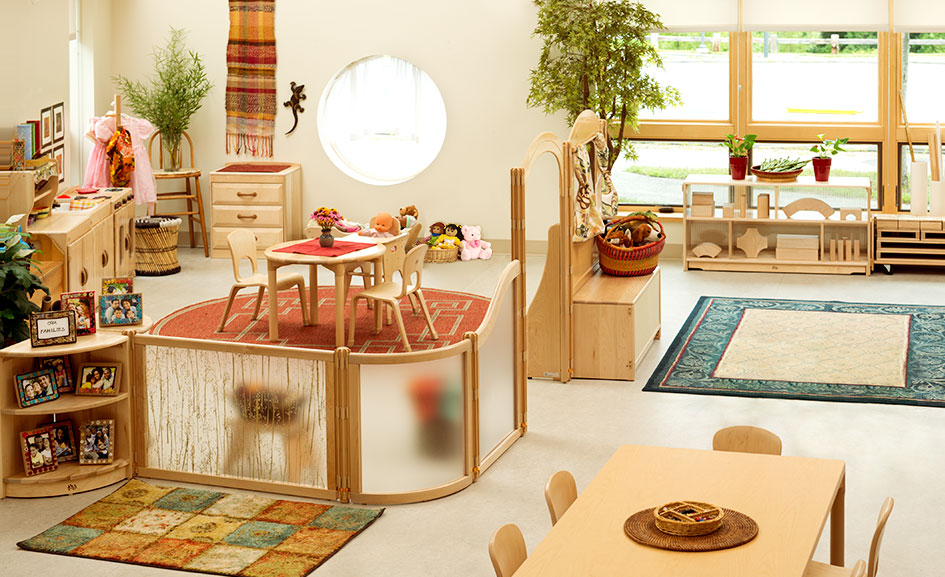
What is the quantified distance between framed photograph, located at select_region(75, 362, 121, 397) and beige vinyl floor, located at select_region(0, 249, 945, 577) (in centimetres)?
48

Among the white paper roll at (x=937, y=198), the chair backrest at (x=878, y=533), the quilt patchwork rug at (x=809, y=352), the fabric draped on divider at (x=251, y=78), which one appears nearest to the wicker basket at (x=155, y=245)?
the fabric draped on divider at (x=251, y=78)

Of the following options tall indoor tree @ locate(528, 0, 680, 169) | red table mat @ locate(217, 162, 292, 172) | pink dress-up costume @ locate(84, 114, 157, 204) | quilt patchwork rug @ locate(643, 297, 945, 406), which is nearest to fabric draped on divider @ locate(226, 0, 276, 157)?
red table mat @ locate(217, 162, 292, 172)

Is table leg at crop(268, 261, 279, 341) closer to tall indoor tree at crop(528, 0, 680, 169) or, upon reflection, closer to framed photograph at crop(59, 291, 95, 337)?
framed photograph at crop(59, 291, 95, 337)

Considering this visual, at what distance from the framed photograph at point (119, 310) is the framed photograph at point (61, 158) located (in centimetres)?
422

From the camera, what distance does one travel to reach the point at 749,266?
10484 millimetres

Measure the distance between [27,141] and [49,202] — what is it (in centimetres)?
74

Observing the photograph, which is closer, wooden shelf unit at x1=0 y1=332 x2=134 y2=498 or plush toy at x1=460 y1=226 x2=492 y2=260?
wooden shelf unit at x1=0 y1=332 x2=134 y2=498

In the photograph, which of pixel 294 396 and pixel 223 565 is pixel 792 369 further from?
pixel 223 565

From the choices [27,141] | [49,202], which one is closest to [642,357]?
[49,202]

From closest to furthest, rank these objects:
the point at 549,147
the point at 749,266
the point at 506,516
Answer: the point at 506,516 → the point at 549,147 → the point at 749,266

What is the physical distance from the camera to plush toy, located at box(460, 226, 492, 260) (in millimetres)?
11188

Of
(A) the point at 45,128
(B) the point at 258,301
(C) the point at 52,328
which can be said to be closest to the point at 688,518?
(C) the point at 52,328

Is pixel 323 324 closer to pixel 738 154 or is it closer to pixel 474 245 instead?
pixel 474 245

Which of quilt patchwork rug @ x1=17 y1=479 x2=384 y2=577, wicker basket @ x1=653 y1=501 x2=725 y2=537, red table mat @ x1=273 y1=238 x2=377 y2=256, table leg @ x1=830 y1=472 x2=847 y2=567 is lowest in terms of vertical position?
quilt patchwork rug @ x1=17 y1=479 x2=384 y2=577
